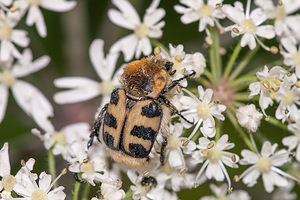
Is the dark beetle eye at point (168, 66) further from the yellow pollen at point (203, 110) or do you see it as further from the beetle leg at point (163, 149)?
the beetle leg at point (163, 149)

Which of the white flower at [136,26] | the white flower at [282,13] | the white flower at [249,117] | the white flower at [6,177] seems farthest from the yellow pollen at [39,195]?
the white flower at [282,13]

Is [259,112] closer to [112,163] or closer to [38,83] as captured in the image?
[112,163]

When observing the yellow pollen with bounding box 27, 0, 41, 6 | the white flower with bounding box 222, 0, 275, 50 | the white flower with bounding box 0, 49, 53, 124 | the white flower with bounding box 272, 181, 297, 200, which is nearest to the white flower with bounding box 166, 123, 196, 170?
the white flower with bounding box 222, 0, 275, 50

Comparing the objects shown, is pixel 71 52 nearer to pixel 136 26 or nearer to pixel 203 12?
pixel 136 26

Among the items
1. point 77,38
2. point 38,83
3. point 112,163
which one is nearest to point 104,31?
point 77,38

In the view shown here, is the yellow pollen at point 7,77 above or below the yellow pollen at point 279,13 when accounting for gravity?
below

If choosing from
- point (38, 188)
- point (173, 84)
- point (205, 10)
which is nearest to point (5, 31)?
point (38, 188)

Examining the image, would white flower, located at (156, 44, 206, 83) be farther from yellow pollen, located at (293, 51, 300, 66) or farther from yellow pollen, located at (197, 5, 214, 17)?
yellow pollen, located at (293, 51, 300, 66)
